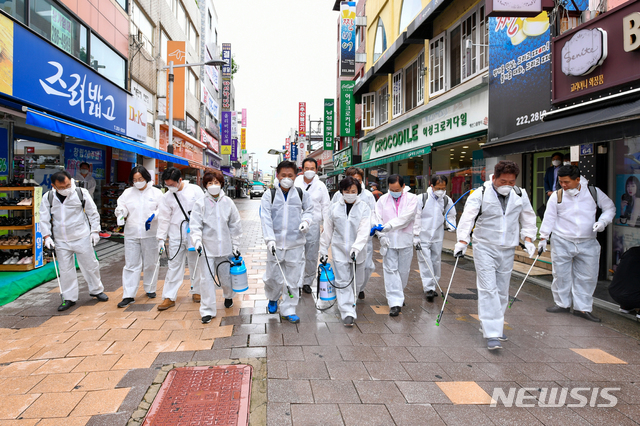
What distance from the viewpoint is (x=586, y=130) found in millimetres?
4977

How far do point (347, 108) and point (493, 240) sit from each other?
19.3 metres

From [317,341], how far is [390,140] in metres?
14.3

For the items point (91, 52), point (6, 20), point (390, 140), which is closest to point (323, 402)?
point (6, 20)

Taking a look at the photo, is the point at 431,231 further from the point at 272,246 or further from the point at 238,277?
the point at 238,277

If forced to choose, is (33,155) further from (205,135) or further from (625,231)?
(205,135)

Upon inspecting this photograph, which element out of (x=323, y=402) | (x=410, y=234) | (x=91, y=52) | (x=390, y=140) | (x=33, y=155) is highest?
(x=91, y=52)

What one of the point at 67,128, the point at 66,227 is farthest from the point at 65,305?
the point at 67,128

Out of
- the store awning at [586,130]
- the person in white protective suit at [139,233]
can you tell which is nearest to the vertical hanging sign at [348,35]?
the store awning at [586,130]

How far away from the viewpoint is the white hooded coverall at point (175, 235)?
17.0 ft

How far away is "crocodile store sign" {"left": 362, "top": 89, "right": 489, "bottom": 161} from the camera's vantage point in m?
10.00

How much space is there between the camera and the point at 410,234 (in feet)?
17.0

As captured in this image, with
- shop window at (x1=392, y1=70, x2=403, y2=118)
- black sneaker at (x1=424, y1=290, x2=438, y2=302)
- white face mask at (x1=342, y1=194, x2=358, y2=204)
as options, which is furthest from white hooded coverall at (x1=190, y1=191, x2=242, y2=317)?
shop window at (x1=392, y1=70, x2=403, y2=118)

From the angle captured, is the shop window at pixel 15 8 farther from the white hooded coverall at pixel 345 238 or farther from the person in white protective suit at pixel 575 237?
the person in white protective suit at pixel 575 237

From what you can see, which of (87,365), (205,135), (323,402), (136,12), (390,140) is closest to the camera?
(323,402)
